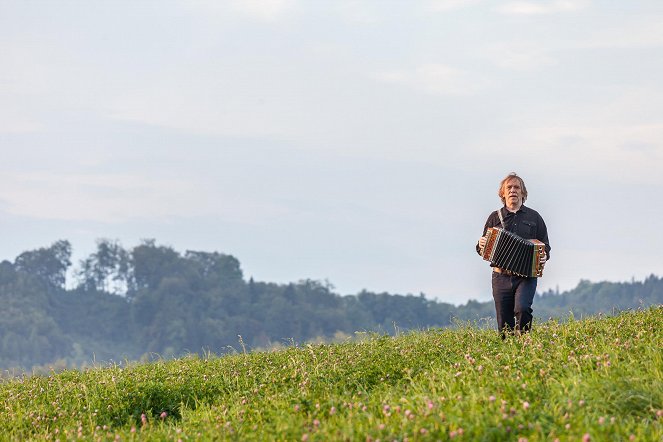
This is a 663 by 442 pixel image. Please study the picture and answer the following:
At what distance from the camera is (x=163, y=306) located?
593ft

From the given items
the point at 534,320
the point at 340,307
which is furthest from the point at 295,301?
the point at 534,320

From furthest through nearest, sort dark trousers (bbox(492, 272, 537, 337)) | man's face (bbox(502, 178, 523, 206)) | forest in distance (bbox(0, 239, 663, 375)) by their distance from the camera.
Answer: forest in distance (bbox(0, 239, 663, 375))
man's face (bbox(502, 178, 523, 206))
dark trousers (bbox(492, 272, 537, 337))

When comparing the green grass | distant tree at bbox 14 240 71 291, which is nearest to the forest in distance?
distant tree at bbox 14 240 71 291

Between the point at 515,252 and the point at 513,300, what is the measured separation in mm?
916

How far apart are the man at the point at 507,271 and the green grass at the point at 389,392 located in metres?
0.44

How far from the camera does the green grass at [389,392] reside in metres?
8.91

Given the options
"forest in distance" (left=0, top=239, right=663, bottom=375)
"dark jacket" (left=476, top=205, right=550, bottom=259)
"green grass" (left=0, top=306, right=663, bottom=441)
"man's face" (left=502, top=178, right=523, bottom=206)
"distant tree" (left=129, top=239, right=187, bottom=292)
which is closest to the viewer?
"green grass" (left=0, top=306, right=663, bottom=441)

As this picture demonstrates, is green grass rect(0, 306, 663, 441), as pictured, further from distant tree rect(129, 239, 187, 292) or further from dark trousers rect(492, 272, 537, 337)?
distant tree rect(129, 239, 187, 292)

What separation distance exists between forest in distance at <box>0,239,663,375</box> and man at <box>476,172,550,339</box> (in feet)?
511

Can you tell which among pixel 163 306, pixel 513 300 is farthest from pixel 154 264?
pixel 513 300

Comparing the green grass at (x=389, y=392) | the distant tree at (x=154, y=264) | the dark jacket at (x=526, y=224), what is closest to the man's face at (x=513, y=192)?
the dark jacket at (x=526, y=224)

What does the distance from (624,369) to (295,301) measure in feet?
589

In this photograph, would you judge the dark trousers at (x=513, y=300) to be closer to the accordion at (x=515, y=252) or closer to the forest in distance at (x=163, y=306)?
the accordion at (x=515, y=252)

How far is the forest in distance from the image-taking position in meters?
172
